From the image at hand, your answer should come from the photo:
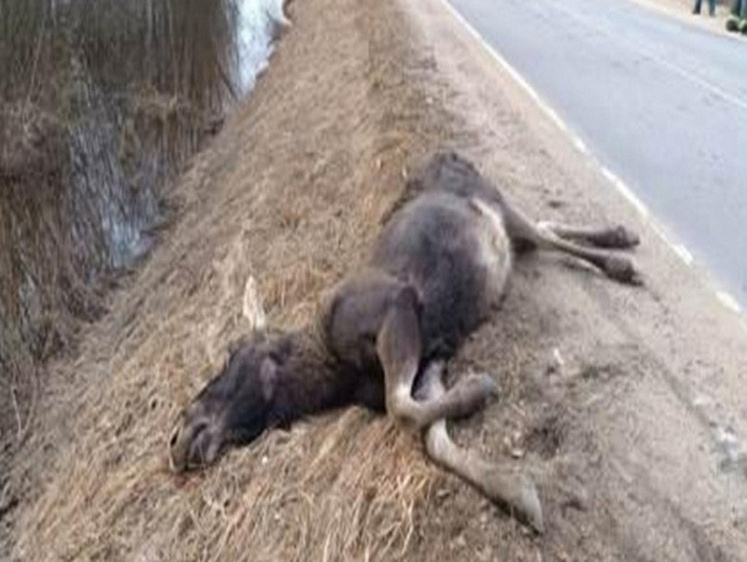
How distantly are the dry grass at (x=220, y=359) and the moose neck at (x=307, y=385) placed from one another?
89mm

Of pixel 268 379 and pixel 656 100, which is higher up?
pixel 268 379

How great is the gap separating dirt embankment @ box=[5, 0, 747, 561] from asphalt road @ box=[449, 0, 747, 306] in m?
0.49

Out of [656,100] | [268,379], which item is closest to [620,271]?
[268,379]

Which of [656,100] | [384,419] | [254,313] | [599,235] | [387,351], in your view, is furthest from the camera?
[656,100]

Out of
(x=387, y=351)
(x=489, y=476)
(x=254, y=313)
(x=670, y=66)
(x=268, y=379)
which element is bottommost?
(x=670, y=66)

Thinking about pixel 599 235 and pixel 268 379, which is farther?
pixel 599 235

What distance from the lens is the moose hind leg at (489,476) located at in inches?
216

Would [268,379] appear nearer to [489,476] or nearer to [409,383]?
[409,383]

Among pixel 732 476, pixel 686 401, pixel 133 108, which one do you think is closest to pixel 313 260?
pixel 686 401

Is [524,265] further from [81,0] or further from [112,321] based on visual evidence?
[81,0]

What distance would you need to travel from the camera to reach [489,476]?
5688 mm

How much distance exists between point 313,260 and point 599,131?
4960 mm

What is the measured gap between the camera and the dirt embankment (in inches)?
227

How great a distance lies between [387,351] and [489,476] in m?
0.98
